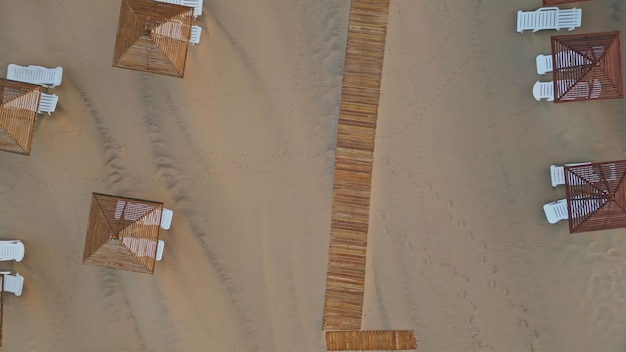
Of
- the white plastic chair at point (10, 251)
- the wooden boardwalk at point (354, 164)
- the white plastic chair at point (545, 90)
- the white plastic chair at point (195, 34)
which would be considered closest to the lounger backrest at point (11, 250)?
the white plastic chair at point (10, 251)

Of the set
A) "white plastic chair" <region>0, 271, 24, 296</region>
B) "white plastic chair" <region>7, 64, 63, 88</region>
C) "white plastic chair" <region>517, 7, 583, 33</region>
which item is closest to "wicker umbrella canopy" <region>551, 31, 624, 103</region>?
"white plastic chair" <region>517, 7, 583, 33</region>

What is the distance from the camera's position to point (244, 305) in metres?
8.29

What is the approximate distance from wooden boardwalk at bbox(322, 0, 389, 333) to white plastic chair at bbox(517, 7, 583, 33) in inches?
86.9

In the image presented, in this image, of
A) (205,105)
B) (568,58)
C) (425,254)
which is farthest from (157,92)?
(568,58)

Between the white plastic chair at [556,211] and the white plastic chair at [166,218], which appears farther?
the white plastic chair at [166,218]

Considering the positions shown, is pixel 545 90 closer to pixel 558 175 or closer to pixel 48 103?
pixel 558 175

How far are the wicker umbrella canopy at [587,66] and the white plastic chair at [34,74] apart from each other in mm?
7899

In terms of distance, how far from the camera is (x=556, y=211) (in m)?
8.01

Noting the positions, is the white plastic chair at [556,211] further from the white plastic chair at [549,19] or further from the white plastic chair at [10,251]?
the white plastic chair at [10,251]

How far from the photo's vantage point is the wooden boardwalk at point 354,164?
8227mm

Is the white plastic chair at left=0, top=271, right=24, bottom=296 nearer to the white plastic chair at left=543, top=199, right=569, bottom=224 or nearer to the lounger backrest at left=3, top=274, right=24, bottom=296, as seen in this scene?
the lounger backrest at left=3, top=274, right=24, bottom=296

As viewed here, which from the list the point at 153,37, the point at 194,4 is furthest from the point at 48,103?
the point at 194,4

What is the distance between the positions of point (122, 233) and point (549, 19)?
24.5ft

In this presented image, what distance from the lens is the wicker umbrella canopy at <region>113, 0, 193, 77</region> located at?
299 inches
